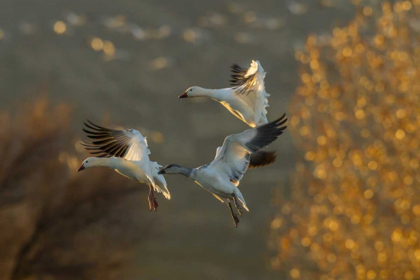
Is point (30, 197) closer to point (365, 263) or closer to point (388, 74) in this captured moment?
point (365, 263)

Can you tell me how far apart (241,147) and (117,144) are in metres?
0.41

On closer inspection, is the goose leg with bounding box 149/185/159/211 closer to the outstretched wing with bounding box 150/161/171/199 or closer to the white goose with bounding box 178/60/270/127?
the outstretched wing with bounding box 150/161/171/199

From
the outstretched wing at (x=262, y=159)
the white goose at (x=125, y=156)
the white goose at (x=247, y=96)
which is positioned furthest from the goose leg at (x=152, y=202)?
the outstretched wing at (x=262, y=159)

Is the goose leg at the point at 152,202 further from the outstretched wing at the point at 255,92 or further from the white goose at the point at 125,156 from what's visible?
the outstretched wing at the point at 255,92

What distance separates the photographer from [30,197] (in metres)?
14.5

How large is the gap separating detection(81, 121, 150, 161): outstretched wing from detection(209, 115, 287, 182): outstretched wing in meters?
0.24

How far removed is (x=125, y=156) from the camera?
86.9 inches

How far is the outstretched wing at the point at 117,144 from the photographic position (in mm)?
2189

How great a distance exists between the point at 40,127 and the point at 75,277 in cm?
317

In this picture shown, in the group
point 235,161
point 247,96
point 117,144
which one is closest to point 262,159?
point 247,96

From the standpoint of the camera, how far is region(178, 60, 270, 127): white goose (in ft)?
7.57

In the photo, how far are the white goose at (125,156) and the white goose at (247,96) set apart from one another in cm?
27

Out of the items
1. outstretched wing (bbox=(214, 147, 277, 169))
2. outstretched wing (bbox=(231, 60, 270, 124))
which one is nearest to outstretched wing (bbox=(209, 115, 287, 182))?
outstretched wing (bbox=(231, 60, 270, 124))

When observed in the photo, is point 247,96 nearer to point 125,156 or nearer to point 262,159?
point 262,159
